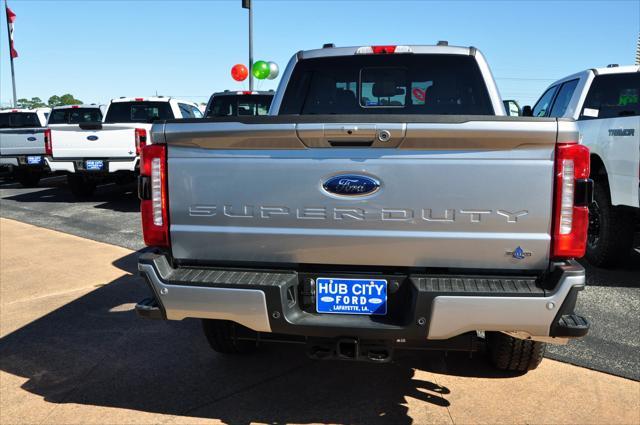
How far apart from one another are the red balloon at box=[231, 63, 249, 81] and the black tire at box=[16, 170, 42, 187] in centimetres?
665

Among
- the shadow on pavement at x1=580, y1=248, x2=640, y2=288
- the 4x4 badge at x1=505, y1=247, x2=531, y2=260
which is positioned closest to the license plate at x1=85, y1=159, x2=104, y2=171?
the shadow on pavement at x1=580, y1=248, x2=640, y2=288

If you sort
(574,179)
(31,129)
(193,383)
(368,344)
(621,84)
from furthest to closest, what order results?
(31,129)
(621,84)
(193,383)
(368,344)
(574,179)

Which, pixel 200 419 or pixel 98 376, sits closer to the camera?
pixel 200 419

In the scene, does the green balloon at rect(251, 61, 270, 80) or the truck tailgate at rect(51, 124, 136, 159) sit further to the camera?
the green balloon at rect(251, 61, 270, 80)

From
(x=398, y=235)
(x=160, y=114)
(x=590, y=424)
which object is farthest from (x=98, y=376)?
(x=160, y=114)

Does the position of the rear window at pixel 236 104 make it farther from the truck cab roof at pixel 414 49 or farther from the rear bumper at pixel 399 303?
the rear bumper at pixel 399 303

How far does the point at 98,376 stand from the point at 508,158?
2834mm

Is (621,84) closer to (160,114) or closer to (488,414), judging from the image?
(488,414)

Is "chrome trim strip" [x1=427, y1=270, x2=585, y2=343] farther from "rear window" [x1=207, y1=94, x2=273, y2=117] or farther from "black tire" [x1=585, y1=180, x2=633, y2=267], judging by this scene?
"rear window" [x1=207, y1=94, x2=273, y2=117]

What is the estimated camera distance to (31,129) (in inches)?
512

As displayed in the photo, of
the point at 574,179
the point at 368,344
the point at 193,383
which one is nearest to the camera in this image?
the point at 574,179

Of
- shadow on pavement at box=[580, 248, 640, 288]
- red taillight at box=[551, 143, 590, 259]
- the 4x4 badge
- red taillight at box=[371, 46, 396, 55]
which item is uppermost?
red taillight at box=[371, 46, 396, 55]

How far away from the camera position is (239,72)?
1773cm

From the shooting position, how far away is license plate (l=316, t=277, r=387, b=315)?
2562 mm
